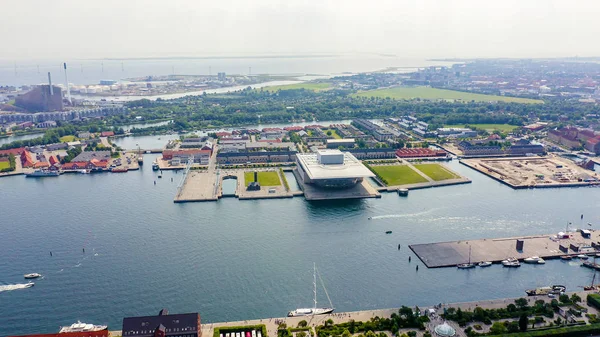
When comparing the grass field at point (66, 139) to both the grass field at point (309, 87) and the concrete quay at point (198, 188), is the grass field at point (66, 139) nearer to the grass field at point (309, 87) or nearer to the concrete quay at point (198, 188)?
the concrete quay at point (198, 188)

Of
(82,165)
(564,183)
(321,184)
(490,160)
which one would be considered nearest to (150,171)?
(82,165)

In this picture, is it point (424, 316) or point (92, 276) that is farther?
point (92, 276)

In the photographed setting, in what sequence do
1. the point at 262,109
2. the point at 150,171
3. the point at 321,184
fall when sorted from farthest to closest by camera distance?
the point at 262,109
the point at 150,171
the point at 321,184

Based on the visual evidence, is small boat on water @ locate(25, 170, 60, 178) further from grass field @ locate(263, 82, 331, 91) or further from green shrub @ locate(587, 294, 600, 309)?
grass field @ locate(263, 82, 331, 91)

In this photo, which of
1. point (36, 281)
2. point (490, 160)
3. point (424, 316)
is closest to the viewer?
point (424, 316)

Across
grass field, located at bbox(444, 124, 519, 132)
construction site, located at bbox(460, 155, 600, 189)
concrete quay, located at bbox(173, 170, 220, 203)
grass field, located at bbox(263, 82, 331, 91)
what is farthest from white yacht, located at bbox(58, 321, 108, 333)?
grass field, located at bbox(263, 82, 331, 91)

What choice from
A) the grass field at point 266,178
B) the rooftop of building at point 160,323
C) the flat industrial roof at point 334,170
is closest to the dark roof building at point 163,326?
the rooftop of building at point 160,323

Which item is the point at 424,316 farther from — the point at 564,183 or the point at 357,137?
the point at 357,137

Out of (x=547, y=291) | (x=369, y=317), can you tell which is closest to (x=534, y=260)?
(x=547, y=291)
